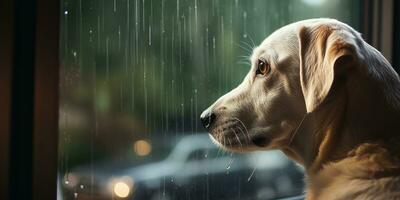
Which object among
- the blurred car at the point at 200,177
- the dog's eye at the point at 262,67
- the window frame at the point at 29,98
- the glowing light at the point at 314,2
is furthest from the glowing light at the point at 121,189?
the glowing light at the point at 314,2

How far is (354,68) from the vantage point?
0.94 meters

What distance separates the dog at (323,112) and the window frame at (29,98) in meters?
0.34

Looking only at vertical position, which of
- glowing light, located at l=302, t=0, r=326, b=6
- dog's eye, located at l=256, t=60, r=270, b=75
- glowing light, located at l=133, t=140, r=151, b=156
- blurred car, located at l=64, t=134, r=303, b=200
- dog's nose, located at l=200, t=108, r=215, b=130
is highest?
glowing light, located at l=302, t=0, r=326, b=6

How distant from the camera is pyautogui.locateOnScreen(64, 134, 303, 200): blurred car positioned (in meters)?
1.08

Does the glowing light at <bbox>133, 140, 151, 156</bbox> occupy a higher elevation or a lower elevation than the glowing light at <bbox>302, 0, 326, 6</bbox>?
lower

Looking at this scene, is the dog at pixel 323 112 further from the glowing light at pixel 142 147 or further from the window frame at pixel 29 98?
the window frame at pixel 29 98

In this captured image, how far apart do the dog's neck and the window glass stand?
332mm

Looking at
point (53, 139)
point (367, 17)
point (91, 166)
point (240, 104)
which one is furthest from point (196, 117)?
point (367, 17)

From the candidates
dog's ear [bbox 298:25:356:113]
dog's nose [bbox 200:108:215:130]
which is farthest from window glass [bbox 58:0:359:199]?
dog's ear [bbox 298:25:356:113]

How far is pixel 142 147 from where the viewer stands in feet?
3.71

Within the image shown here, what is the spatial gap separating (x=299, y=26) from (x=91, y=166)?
0.51 meters

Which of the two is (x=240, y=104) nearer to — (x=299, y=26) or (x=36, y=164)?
(x=299, y=26)

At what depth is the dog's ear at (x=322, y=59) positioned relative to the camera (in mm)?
904

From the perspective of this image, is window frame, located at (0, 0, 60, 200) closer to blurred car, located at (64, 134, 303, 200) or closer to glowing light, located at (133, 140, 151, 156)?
blurred car, located at (64, 134, 303, 200)
